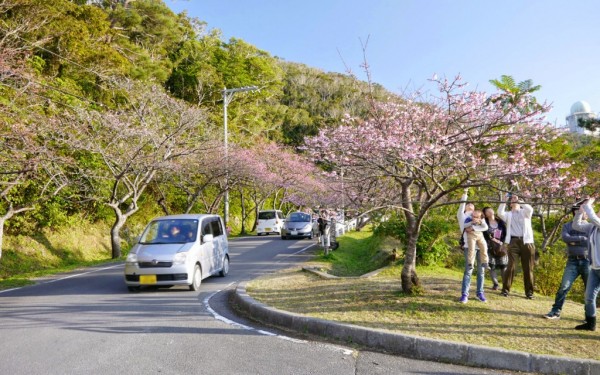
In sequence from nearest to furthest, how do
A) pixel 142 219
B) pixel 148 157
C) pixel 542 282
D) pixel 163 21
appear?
pixel 542 282, pixel 148 157, pixel 142 219, pixel 163 21

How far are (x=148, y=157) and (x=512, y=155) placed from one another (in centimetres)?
1540

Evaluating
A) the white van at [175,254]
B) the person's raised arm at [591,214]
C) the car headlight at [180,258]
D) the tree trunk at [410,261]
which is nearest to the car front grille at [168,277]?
the white van at [175,254]

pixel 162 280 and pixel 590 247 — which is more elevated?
pixel 590 247

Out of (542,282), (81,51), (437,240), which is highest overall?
(81,51)

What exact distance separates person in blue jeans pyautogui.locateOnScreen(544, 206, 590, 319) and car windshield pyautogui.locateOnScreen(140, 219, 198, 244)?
7.22 metres

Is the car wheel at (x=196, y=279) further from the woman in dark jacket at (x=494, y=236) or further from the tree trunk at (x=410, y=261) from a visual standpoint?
the woman in dark jacket at (x=494, y=236)

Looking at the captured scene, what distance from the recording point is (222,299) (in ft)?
29.4

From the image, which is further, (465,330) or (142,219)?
(142,219)

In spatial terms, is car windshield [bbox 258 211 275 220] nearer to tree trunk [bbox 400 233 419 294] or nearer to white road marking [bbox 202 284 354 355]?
white road marking [bbox 202 284 354 355]

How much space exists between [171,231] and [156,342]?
494 cm

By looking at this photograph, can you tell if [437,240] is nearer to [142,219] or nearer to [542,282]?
[542,282]

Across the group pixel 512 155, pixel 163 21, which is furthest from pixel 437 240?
pixel 163 21

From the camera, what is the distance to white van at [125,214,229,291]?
9438 millimetres

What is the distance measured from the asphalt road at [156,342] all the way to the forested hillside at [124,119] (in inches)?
158
